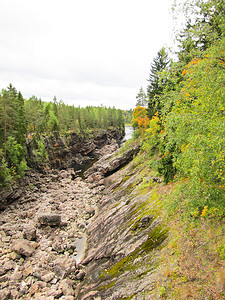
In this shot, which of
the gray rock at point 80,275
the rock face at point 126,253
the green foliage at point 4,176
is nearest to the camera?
the rock face at point 126,253

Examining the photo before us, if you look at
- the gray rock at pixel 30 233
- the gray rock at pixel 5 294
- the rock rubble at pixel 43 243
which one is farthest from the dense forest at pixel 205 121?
the gray rock at pixel 30 233

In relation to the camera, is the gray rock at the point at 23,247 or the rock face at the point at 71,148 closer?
the gray rock at the point at 23,247

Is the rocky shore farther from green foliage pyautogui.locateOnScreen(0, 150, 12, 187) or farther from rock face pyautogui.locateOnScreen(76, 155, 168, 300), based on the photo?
green foliage pyautogui.locateOnScreen(0, 150, 12, 187)

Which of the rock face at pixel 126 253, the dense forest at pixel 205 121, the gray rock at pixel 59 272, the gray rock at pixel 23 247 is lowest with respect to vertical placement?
the gray rock at pixel 59 272

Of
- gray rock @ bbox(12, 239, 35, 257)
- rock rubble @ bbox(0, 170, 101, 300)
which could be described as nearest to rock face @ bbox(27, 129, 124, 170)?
rock rubble @ bbox(0, 170, 101, 300)

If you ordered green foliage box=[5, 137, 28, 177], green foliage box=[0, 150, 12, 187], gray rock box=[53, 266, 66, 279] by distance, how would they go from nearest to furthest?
gray rock box=[53, 266, 66, 279], green foliage box=[0, 150, 12, 187], green foliage box=[5, 137, 28, 177]

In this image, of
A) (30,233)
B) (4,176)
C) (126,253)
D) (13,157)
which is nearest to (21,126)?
(13,157)

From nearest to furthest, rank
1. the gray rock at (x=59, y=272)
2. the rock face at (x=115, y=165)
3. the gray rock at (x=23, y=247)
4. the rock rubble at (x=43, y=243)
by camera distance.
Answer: the rock rubble at (x=43, y=243), the gray rock at (x=59, y=272), the gray rock at (x=23, y=247), the rock face at (x=115, y=165)

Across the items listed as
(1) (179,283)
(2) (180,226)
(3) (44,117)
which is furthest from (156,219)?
(3) (44,117)

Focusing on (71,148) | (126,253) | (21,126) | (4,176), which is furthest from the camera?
(71,148)

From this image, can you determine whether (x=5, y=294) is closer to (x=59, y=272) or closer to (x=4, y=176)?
(x=59, y=272)

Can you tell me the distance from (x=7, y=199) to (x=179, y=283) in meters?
31.6

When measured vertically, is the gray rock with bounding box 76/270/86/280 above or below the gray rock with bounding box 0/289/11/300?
below

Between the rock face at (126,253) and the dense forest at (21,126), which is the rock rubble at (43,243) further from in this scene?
the dense forest at (21,126)
